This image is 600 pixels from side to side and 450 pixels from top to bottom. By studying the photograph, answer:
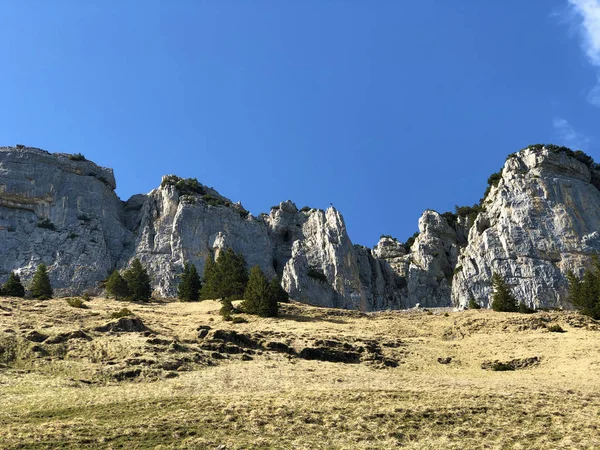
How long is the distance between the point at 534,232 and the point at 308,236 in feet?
165

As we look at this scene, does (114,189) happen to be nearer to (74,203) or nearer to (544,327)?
(74,203)

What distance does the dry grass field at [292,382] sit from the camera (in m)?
26.1

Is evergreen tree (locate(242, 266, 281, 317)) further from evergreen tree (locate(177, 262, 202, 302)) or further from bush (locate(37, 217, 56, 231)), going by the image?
bush (locate(37, 217, 56, 231))

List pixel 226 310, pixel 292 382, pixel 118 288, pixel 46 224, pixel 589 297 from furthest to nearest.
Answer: pixel 46 224 < pixel 118 288 < pixel 589 297 < pixel 226 310 < pixel 292 382

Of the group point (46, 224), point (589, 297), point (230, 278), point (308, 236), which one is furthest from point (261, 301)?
point (46, 224)

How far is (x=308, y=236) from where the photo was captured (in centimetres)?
12788

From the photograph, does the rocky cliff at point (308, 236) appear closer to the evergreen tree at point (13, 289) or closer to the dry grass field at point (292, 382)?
the evergreen tree at point (13, 289)

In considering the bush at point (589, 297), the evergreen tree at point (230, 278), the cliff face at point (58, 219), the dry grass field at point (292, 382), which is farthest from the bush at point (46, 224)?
the bush at point (589, 297)

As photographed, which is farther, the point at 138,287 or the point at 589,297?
the point at 138,287

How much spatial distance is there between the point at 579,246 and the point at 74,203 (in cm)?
10704

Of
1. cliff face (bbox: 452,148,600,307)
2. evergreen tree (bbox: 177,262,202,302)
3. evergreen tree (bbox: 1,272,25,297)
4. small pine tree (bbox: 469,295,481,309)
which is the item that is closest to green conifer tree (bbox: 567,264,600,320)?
small pine tree (bbox: 469,295,481,309)

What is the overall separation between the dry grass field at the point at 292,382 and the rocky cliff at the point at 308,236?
4172 cm

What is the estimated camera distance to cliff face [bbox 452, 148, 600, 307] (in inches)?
3959

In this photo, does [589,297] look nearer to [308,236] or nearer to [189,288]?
[189,288]
